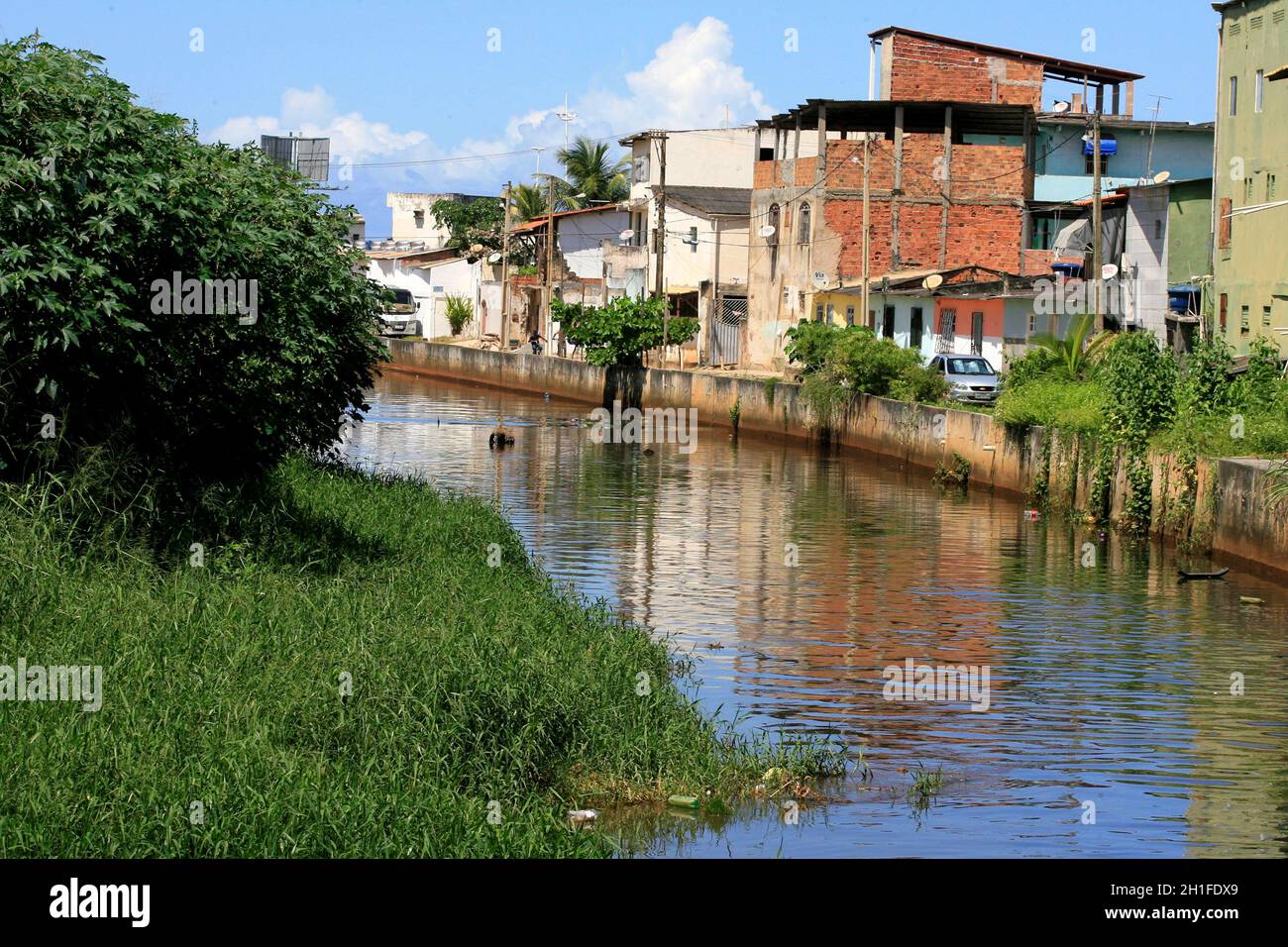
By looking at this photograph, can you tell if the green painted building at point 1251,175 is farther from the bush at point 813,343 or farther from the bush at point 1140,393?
the bush at point 813,343

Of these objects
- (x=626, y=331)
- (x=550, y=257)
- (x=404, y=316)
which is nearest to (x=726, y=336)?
(x=626, y=331)

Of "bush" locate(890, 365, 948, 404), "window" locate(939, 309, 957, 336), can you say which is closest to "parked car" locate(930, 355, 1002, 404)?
"bush" locate(890, 365, 948, 404)

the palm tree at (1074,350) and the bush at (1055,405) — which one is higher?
the palm tree at (1074,350)

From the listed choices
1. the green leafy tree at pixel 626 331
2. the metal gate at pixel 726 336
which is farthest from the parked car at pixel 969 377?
the metal gate at pixel 726 336

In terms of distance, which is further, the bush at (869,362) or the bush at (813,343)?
the bush at (813,343)

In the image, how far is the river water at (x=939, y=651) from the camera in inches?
480

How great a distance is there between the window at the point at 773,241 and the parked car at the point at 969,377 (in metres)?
17.8

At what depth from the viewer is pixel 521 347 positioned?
7912 cm

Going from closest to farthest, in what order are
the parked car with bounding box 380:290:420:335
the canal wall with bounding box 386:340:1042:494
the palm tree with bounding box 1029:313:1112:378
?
the palm tree with bounding box 1029:313:1112:378
the canal wall with bounding box 386:340:1042:494
the parked car with bounding box 380:290:420:335

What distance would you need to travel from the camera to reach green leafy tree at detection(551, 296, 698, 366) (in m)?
59.8

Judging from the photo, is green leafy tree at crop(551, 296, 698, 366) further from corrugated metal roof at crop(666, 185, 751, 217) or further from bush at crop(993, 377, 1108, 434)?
bush at crop(993, 377, 1108, 434)

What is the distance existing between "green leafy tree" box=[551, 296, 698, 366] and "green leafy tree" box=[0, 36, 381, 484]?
3930 cm

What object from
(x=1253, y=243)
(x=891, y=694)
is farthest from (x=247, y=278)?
(x=1253, y=243)

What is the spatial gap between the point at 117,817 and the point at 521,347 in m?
70.3
